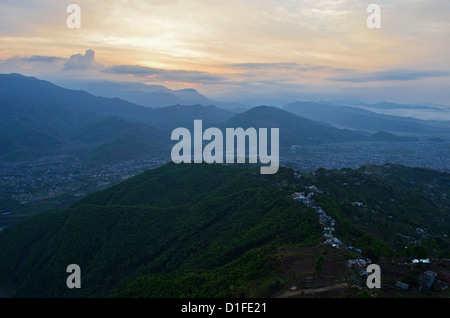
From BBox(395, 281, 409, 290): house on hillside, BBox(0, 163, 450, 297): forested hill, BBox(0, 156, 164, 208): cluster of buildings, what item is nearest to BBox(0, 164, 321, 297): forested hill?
BBox(0, 163, 450, 297): forested hill

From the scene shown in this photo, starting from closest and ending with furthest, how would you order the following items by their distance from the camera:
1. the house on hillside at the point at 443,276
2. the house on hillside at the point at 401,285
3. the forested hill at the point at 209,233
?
the house on hillside at the point at 401,285
the house on hillside at the point at 443,276
the forested hill at the point at 209,233

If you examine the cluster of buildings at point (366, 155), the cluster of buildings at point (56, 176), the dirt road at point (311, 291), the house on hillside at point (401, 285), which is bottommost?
the cluster of buildings at point (56, 176)

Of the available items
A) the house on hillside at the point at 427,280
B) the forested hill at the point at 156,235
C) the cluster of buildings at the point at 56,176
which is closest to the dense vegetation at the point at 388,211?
the house on hillside at the point at 427,280

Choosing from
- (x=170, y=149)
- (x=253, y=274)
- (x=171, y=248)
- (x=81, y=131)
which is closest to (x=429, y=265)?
(x=253, y=274)

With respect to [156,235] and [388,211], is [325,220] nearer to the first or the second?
[388,211]

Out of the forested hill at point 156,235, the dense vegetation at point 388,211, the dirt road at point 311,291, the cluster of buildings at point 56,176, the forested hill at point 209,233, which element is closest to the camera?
the dirt road at point 311,291

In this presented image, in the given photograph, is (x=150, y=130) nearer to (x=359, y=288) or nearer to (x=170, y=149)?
(x=170, y=149)

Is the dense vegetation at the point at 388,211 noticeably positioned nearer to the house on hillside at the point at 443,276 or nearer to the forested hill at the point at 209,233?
the forested hill at the point at 209,233

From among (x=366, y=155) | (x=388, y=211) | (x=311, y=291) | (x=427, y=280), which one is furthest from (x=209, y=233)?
(x=366, y=155)

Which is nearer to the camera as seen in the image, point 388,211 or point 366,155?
point 388,211
